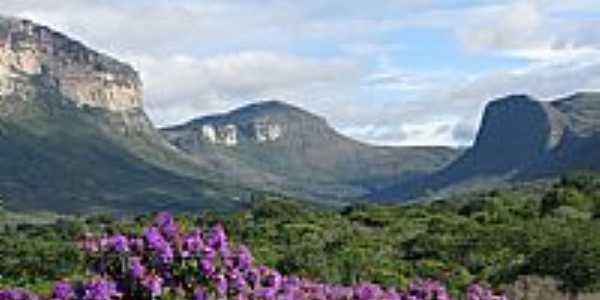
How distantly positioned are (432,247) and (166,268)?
3108 cm

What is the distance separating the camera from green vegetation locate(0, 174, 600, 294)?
26.8 m

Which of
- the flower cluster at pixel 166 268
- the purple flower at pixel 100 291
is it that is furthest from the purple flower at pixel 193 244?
the purple flower at pixel 100 291

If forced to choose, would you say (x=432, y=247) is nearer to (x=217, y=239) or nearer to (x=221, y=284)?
(x=217, y=239)

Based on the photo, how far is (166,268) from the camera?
8758mm

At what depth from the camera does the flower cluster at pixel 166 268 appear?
337 inches

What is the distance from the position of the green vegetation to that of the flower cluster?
3.55ft

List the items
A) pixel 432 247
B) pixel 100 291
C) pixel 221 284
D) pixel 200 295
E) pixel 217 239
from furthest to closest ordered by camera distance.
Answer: pixel 432 247 < pixel 217 239 < pixel 221 284 < pixel 200 295 < pixel 100 291

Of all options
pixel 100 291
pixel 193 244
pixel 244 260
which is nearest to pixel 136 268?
pixel 100 291

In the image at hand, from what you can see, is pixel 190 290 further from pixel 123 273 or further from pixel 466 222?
pixel 466 222

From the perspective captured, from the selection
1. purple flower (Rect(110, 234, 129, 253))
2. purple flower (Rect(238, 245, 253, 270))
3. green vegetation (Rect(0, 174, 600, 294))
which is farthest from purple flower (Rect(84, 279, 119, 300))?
green vegetation (Rect(0, 174, 600, 294))

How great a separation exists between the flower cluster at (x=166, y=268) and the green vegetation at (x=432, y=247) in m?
1.08

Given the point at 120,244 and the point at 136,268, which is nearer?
the point at 136,268

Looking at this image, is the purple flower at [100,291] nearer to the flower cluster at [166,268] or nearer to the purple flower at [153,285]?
the flower cluster at [166,268]

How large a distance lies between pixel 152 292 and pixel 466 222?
43836 mm
